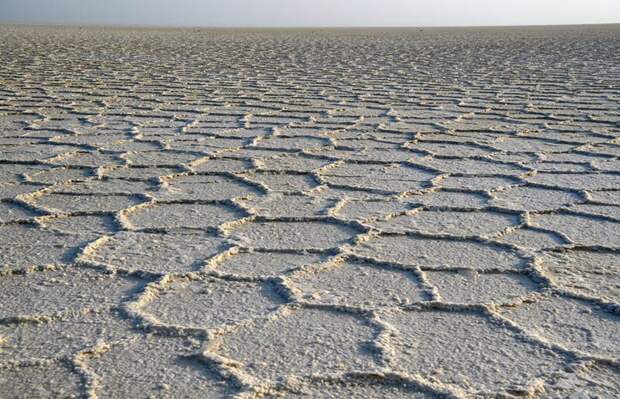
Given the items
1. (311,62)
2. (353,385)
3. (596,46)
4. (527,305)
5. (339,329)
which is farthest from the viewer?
(596,46)

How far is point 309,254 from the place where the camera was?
2244mm

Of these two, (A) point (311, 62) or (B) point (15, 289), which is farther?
(A) point (311, 62)

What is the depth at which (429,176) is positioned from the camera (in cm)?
323

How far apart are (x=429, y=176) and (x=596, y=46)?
10078mm

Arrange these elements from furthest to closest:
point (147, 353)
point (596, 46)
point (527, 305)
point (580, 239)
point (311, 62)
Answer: point (596, 46)
point (311, 62)
point (580, 239)
point (527, 305)
point (147, 353)

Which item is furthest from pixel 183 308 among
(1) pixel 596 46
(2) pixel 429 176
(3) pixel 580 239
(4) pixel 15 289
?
(1) pixel 596 46

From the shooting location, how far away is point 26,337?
66.1 inches

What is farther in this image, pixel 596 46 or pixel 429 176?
pixel 596 46

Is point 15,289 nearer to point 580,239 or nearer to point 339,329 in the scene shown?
point 339,329

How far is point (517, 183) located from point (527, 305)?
1.30m

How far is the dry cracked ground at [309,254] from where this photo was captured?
156 cm

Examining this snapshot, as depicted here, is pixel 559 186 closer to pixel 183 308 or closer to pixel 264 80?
pixel 183 308

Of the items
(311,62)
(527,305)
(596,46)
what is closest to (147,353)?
(527,305)

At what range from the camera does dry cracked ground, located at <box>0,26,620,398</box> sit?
156 centimetres
